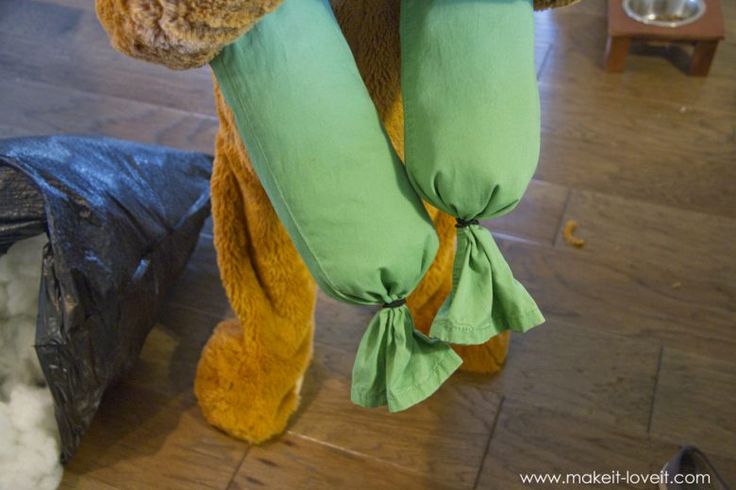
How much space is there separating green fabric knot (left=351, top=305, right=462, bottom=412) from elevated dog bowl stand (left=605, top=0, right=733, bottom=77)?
2.99 ft

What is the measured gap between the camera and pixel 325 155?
666 mm

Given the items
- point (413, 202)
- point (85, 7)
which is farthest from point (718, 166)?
point (85, 7)

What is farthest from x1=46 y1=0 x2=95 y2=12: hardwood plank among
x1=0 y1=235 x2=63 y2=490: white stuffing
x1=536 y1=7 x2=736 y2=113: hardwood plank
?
x1=536 y1=7 x2=736 y2=113: hardwood plank

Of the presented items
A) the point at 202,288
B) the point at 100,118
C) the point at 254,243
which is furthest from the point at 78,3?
the point at 254,243

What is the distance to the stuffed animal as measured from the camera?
0.59m

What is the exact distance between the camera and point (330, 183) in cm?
67

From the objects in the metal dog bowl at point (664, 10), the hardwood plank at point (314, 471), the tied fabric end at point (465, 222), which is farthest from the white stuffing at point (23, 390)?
the metal dog bowl at point (664, 10)

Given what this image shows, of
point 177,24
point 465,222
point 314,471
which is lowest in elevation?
point 314,471

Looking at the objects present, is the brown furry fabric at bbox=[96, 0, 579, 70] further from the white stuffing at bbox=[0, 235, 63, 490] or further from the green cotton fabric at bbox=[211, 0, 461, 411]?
the white stuffing at bbox=[0, 235, 63, 490]

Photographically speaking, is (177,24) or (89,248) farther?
(89,248)

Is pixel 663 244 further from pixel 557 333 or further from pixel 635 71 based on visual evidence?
pixel 635 71

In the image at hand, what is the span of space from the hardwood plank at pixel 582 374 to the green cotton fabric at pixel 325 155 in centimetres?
43

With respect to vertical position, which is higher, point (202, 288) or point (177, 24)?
point (177, 24)

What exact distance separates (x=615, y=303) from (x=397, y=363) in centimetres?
53
